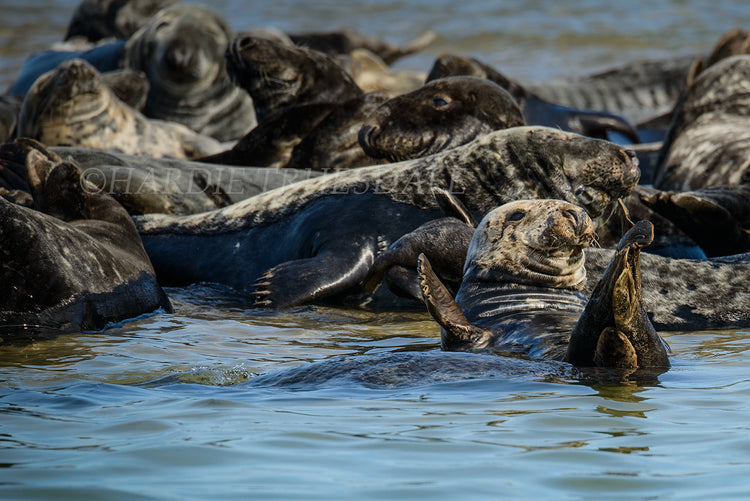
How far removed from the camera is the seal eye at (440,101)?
8.01 metres

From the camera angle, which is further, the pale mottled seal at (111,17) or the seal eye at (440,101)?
the pale mottled seal at (111,17)

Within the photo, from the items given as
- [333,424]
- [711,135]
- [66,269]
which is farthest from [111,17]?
[333,424]

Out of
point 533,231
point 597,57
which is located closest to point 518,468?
point 533,231

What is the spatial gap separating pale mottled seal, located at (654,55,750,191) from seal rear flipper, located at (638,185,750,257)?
5.35 feet

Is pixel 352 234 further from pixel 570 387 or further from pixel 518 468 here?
pixel 518 468

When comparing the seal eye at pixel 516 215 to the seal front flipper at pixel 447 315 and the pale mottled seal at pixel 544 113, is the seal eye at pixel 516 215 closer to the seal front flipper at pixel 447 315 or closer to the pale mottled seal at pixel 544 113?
the seal front flipper at pixel 447 315

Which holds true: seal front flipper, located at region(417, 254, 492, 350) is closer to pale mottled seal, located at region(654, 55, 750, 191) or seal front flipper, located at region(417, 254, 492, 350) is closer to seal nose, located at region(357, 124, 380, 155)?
seal nose, located at region(357, 124, 380, 155)

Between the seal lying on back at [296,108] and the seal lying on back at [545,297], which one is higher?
the seal lying on back at [296,108]

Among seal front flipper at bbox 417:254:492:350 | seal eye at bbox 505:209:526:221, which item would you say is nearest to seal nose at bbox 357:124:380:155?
seal eye at bbox 505:209:526:221

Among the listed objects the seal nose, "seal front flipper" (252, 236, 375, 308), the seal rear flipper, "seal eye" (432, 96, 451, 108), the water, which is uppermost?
"seal eye" (432, 96, 451, 108)

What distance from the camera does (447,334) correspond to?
14.3 ft

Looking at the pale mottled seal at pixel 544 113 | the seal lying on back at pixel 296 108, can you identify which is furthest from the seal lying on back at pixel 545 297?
the pale mottled seal at pixel 544 113

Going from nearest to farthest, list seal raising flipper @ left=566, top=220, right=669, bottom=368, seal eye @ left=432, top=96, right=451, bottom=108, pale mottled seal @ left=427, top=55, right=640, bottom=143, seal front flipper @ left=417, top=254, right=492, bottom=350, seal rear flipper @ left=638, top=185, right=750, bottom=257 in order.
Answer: seal raising flipper @ left=566, top=220, right=669, bottom=368
seal front flipper @ left=417, top=254, right=492, bottom=350
seal rear flipper @ left=638, top=185, right=750, bottom=257
seal eye @ left=432, top=96, right=451, bottom=108
pale mottled seal @ left=427, top=55, right=640, bottom=143

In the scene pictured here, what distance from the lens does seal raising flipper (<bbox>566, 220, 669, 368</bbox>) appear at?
11.7ft
